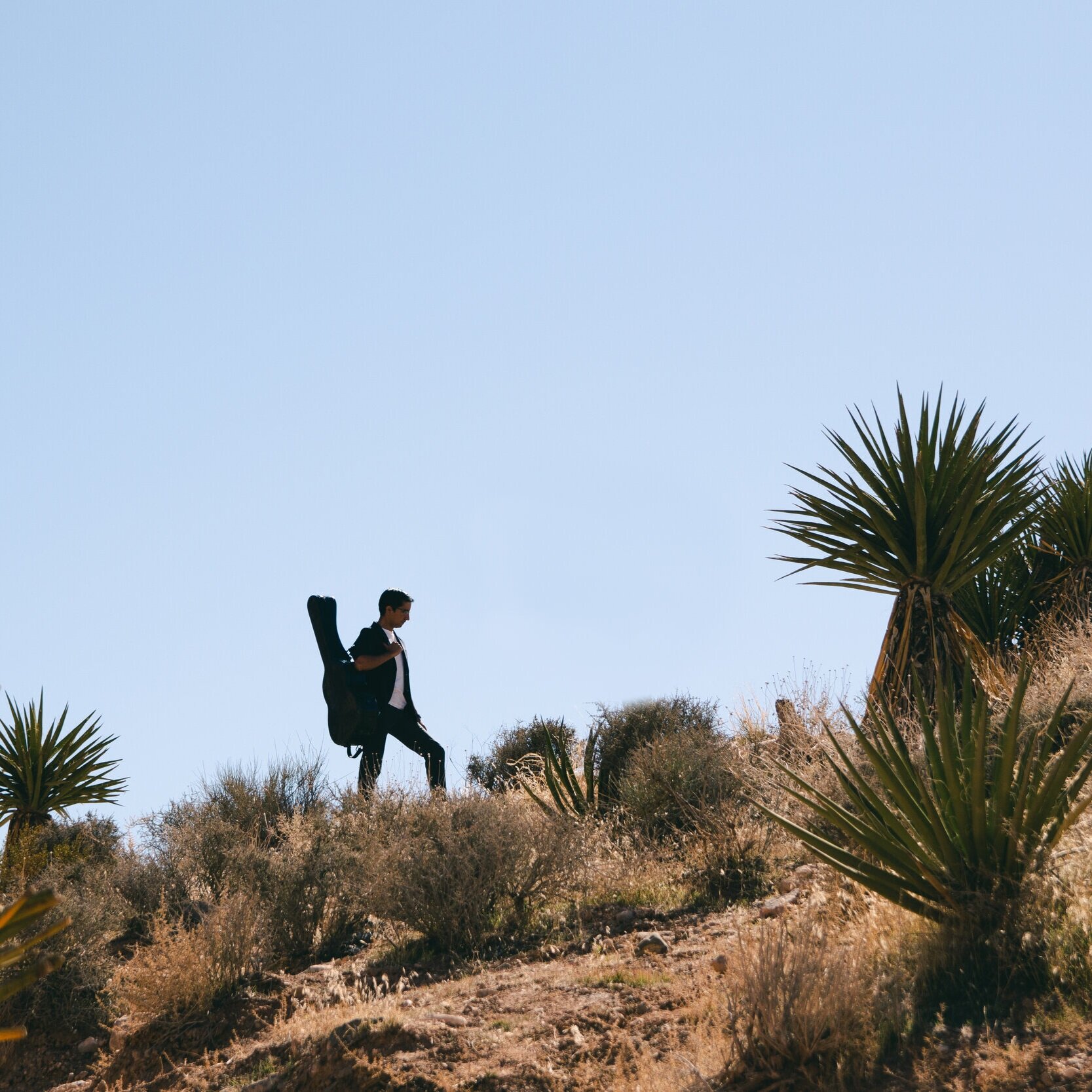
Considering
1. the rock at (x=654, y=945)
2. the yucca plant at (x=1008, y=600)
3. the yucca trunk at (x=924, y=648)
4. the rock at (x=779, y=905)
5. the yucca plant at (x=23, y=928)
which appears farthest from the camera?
the yucca plant at (x=1008, y=600)

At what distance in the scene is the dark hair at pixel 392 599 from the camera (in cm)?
1110

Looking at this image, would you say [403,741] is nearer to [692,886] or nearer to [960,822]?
[692,886]

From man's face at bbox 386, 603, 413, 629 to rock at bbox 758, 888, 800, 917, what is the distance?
16.1ft

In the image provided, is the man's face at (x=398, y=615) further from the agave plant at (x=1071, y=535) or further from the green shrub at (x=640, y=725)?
the agave plant at (x=1071, y=535)

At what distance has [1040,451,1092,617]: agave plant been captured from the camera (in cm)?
1355

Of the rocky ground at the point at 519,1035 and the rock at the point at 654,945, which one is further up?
the rock at the point at 654,945

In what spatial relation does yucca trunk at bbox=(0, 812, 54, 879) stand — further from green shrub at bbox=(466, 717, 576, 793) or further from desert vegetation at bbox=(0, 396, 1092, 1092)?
green shrub at bbox=(466, 717, 576, 793)

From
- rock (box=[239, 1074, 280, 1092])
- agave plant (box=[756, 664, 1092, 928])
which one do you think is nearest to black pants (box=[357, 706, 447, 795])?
rock (box=[239, 1074, 280, 1092])

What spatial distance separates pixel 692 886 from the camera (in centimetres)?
838

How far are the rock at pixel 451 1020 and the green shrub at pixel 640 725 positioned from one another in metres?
6.18

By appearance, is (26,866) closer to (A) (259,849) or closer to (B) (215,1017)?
(A) (259,849)

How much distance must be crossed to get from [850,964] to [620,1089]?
119cm

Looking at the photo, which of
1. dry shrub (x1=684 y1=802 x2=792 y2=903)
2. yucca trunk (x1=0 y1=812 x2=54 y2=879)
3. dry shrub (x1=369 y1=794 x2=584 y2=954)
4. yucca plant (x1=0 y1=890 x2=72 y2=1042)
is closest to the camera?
yucca plant (x1=0 y1=890 x2=72 y2=1042)

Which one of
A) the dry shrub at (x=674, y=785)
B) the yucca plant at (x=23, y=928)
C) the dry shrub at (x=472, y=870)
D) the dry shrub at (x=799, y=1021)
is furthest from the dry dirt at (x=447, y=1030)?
the yucca plant at (x=23, y=928)
